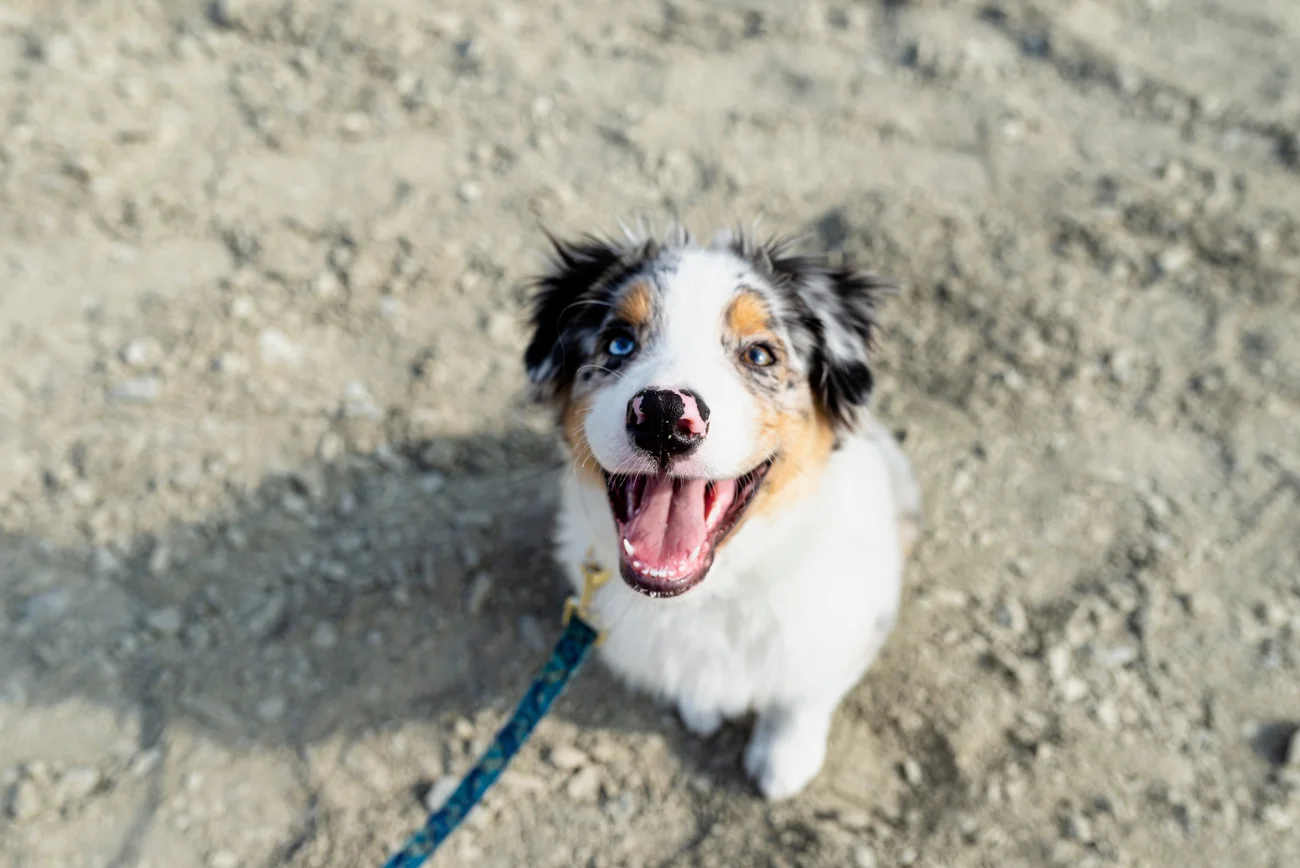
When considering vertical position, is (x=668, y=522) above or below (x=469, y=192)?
above

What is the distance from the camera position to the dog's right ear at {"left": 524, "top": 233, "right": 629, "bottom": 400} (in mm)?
2959

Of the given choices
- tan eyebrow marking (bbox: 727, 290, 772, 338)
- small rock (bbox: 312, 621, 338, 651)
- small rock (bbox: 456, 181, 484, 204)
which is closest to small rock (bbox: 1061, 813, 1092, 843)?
tan eyebrow marking (bbox: 727, 290, 772, 338)

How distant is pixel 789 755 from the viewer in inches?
126

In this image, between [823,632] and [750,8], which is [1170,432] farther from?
[750,8]

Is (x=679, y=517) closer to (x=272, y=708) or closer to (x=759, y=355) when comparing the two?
(x=759, y=355)

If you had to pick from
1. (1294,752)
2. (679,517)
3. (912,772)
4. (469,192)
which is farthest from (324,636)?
(1294,752)

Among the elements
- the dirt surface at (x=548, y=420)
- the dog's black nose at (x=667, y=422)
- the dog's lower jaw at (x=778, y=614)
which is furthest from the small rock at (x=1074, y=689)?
the dog's black nose at (x=667, y=422)

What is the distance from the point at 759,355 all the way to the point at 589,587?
2.81ft

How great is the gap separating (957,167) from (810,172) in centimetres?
81

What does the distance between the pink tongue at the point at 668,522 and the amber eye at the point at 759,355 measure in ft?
1.28

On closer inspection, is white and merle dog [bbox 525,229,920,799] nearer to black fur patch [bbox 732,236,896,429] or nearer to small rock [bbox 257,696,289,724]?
black fur patch [bbox 732,236,896,429]

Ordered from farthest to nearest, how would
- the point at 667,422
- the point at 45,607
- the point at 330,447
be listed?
the point at 330,447 → the point at 45,607 → the point at 667,422

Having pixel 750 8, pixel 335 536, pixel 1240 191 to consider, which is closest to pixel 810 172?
pixel 750 8

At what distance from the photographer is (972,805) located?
10.5 ft
